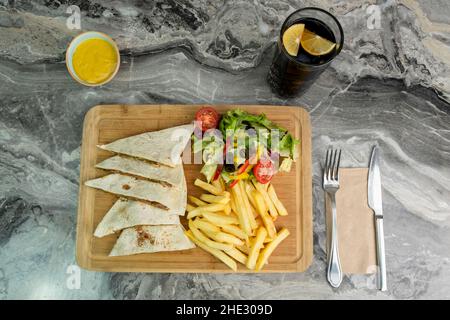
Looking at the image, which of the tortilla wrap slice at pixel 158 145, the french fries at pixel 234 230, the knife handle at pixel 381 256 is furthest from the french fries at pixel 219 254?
the knife handle at pixel 381 256

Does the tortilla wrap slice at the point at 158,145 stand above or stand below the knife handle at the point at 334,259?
above

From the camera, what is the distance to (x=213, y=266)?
8.27 ft

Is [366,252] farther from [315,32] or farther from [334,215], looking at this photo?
[315,32]

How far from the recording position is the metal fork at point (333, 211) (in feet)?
8.40

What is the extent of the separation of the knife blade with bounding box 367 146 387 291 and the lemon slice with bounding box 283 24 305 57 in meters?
0.96

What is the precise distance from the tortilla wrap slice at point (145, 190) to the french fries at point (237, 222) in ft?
0.27

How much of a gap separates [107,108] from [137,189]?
587mm

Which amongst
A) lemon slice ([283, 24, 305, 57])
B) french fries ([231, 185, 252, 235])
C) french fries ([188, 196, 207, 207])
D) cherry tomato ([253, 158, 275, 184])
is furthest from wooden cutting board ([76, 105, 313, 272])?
lemon slice ([283, 24, 305, 57])

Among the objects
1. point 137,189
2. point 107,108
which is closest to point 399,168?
point 137,189

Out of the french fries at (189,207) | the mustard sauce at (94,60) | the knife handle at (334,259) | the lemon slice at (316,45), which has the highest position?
the mustard sauce at (94,60)

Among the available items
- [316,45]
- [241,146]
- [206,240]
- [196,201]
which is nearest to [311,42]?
[316,45]

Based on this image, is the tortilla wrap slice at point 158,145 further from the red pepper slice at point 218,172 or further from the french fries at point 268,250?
the french fries at point 268,250

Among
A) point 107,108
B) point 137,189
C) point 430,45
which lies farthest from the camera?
point 430,45

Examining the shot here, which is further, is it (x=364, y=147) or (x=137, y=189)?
(x=364, y=147)
